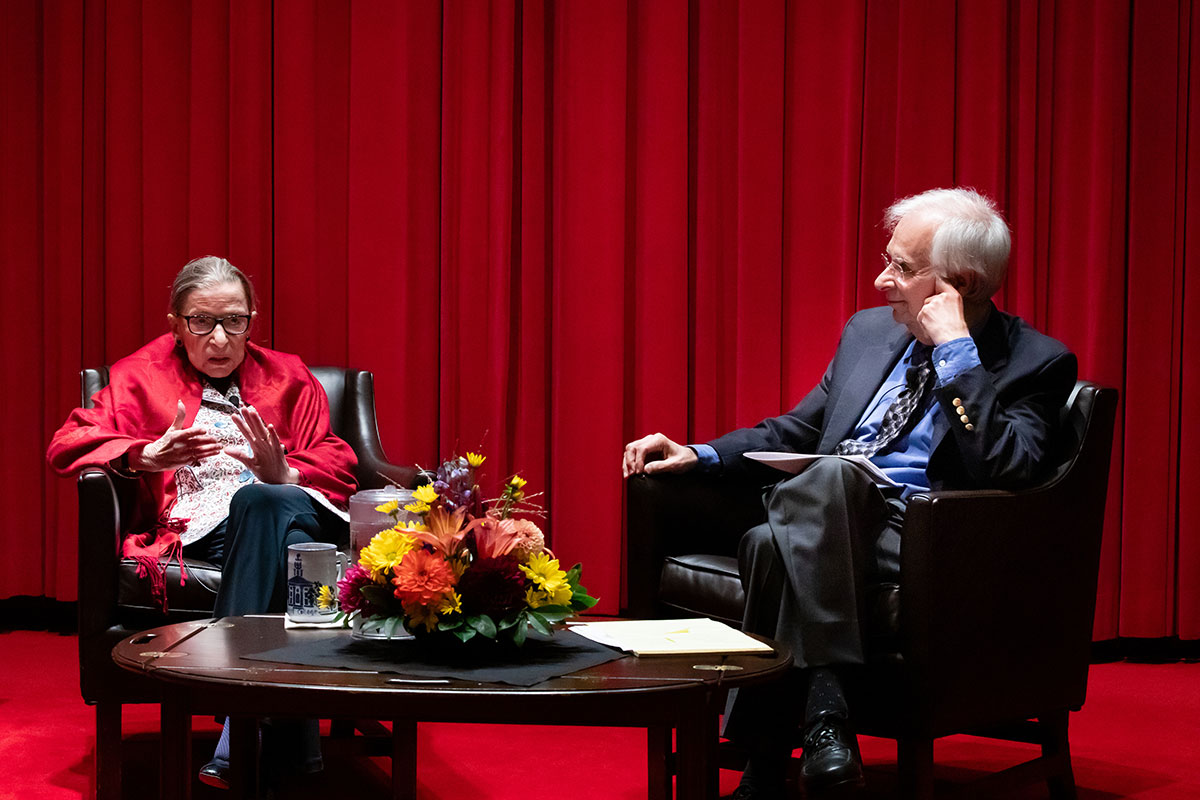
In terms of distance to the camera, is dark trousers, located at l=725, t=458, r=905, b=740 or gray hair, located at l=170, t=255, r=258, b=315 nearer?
dark trousers, located at l=725, t=458, r=905, b=740

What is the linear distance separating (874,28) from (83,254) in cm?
254

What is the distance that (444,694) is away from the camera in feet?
4.83

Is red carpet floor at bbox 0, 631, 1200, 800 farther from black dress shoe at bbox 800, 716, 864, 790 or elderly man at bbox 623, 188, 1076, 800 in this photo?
black dress shoe at bbox 800, 716, 864, 790

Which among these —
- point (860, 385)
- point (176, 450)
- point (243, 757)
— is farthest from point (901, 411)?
point (176, 450)

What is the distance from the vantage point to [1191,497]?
11.8 feet

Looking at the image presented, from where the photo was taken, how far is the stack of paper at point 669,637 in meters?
1.70

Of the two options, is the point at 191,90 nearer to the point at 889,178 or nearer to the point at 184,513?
the point at 184,513

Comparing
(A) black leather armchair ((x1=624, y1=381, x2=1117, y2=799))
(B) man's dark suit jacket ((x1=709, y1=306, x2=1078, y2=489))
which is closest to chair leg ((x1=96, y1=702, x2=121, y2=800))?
(A) black leather armchair ((x1=624, y1=381, x2=1117, y2=799))

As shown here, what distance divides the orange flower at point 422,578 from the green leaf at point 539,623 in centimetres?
13

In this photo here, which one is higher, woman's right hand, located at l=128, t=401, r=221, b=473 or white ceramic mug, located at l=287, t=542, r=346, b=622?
woman's right hand, located at l=128, t=401, r=221, b=473

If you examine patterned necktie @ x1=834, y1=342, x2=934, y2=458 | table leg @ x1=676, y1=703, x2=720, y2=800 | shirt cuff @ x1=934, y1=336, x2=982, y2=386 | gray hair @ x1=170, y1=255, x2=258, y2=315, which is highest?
gray hair @ x1=170, y1=255, x2=258, y2=315

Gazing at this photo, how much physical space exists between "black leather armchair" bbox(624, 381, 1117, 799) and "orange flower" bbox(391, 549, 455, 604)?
0.85 meters

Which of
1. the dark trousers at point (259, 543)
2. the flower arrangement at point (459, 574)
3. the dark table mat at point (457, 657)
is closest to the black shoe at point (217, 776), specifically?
the dark trousers at point (259, 543)

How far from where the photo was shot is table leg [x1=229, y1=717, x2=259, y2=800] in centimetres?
198
